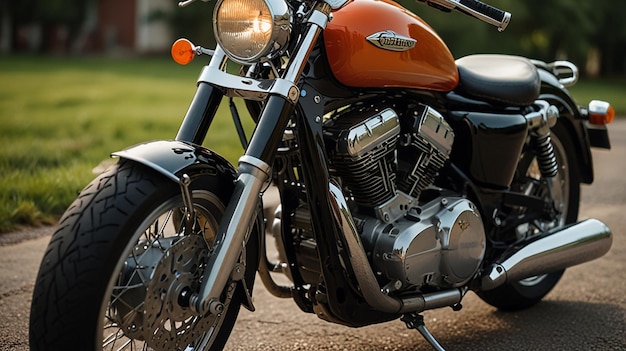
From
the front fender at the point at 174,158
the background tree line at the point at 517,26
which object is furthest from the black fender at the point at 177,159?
the background tree line at the point at 517,26

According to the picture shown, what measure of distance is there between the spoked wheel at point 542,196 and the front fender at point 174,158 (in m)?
1.85

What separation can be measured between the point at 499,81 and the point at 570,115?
76cm

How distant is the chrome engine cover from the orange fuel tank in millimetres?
512

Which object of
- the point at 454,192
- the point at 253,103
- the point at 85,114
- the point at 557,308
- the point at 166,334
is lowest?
the point at 85,114

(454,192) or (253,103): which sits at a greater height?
(253,103)

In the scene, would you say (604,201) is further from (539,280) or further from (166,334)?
(166,334)

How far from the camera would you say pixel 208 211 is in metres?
2.84

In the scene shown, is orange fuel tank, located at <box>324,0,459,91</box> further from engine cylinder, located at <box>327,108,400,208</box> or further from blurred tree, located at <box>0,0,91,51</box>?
blurred tree, located at <box>0,0,91,51</box>

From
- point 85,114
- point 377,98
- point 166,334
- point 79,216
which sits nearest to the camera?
point 79,216

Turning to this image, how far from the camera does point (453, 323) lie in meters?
4.10

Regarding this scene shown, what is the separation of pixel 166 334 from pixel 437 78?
1.49 m

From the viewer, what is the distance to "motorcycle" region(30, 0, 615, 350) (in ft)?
8.44

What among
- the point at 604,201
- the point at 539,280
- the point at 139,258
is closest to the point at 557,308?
the point at 539,280

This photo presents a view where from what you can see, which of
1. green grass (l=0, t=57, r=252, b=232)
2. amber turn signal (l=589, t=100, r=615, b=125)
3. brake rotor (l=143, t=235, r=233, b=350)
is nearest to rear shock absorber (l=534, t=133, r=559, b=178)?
amber turn signal (l=589, t=100, r=615, b=125)
